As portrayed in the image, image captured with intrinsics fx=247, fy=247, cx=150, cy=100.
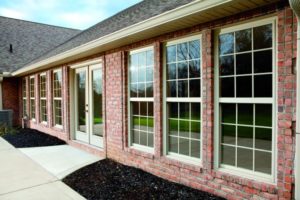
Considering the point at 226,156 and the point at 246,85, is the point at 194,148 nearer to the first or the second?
the point at 226,156

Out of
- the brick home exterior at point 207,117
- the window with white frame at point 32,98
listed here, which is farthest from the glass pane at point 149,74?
the window with white frame at point 32,98

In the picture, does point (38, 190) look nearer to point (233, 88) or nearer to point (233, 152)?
point (233, 152)

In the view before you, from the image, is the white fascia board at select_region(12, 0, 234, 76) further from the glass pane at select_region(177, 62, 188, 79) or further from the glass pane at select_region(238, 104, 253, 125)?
the glass pane at select_region(238, 104, 253, 125)

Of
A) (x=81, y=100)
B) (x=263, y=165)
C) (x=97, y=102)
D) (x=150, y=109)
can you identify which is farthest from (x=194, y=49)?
(x=81, y=100)

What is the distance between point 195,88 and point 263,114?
1148 millimetres

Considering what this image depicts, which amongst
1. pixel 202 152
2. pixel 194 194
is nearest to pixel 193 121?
pixel 202 152

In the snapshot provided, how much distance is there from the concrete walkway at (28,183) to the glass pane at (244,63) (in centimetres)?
300

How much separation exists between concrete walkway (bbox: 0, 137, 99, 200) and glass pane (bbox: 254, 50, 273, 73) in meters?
3.15

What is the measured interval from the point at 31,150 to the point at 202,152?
5290mm

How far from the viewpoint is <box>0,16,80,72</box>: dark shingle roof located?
1305cm

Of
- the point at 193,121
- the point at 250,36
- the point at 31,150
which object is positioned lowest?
the point at 31,150

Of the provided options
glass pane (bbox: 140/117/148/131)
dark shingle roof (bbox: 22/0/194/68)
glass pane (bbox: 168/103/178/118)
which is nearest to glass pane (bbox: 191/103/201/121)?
glass pane (bbox: 168/103/178/118)

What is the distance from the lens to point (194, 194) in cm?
368

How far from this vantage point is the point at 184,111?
13.9 ft
